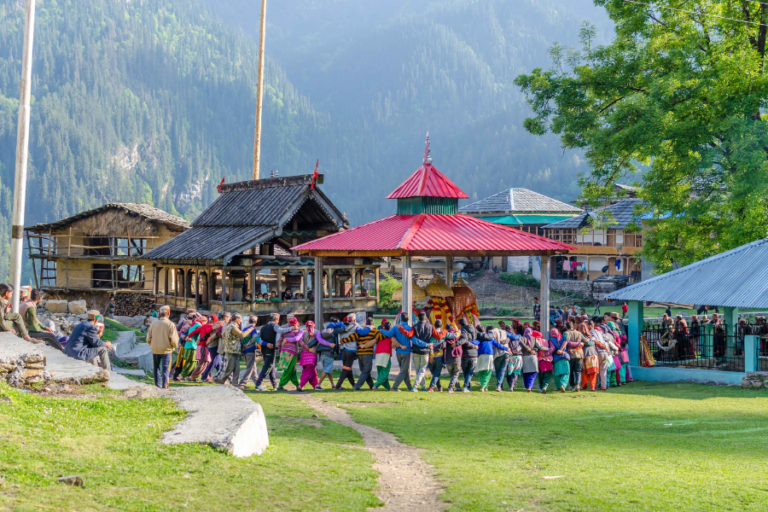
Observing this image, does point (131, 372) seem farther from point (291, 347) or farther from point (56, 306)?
point (56, 306)

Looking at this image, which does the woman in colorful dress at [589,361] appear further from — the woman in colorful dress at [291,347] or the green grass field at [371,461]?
the woman in colorful dress at [291,347]

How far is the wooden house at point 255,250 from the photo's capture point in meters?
24.5

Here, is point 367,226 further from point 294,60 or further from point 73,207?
point 294,60

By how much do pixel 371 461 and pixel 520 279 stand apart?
45194 millimetres

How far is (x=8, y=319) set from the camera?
11359 millimetres

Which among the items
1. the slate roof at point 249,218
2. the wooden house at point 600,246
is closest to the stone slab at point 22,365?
the slate roof at point 249,218

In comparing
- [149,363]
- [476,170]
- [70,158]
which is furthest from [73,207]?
[149,363]

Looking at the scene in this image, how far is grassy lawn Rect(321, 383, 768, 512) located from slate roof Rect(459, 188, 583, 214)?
4337 cm

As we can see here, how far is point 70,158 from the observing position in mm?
109000

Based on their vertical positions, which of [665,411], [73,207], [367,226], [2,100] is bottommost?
[665,411]

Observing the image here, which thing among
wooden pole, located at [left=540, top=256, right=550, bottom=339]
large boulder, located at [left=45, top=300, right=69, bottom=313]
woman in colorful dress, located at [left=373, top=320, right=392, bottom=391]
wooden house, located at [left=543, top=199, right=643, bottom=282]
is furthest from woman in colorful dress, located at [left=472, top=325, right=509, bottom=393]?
wooden house, located at [left=543, top=199, right=643, bottom=282]

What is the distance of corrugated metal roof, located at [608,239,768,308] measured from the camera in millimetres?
16094

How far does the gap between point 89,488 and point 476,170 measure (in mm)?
108878

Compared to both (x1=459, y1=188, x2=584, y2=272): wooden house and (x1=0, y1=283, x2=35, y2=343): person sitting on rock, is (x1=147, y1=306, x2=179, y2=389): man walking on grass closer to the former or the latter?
(x1=0, y1=283, x2=35, y2=343): person sitting on rock
